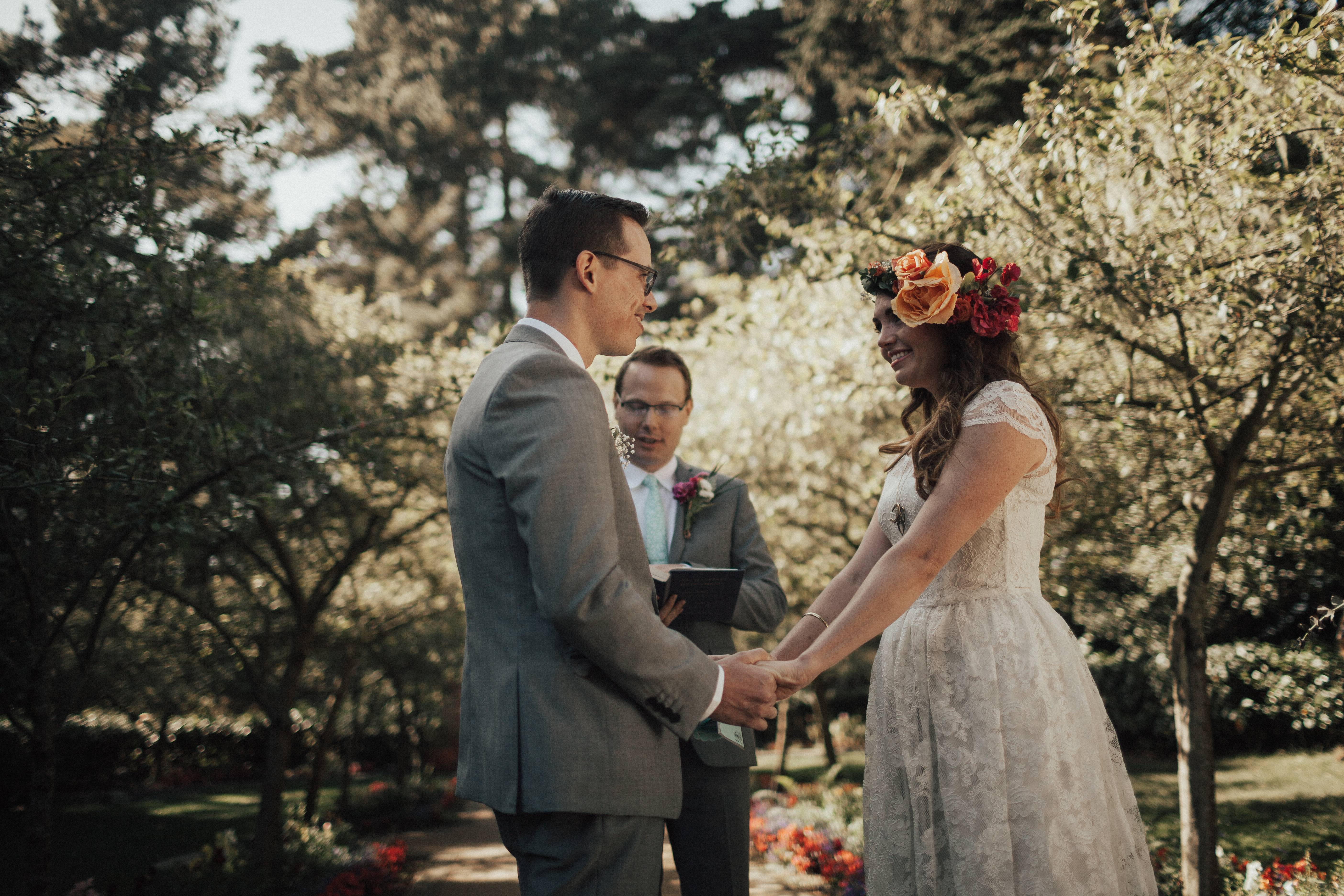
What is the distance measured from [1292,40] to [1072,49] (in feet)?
3.46

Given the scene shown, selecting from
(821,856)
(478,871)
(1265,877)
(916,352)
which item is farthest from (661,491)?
(478,871)

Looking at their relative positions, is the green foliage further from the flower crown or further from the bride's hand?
the bride's hand

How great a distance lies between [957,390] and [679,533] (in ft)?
4.06

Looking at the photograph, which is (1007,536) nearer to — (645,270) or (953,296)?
(953,296)

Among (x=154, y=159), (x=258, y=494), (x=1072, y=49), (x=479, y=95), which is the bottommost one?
(x=258, y=494)

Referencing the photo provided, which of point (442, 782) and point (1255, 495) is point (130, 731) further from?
point (1255, 495)

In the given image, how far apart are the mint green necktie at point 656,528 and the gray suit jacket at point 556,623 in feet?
4.55

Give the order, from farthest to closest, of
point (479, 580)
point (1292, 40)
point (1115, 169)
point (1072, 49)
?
1. point (1115, 169)
2. point (1072, 49)
3. point (1292, 40)
4. point (479, 580)

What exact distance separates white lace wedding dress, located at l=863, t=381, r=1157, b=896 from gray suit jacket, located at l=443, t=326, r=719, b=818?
77 centimetres

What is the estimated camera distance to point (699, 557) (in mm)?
3246

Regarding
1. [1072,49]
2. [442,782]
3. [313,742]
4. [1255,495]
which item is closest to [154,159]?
[1072,49]

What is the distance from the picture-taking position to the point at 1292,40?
3400 mm

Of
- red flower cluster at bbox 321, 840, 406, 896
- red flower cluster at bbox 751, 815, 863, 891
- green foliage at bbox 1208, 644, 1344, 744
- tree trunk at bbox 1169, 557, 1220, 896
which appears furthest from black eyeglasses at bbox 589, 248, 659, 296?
green foliage at bbox 1208, 644, 1344, 744

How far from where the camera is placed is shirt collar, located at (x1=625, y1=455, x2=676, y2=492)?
3416mm
